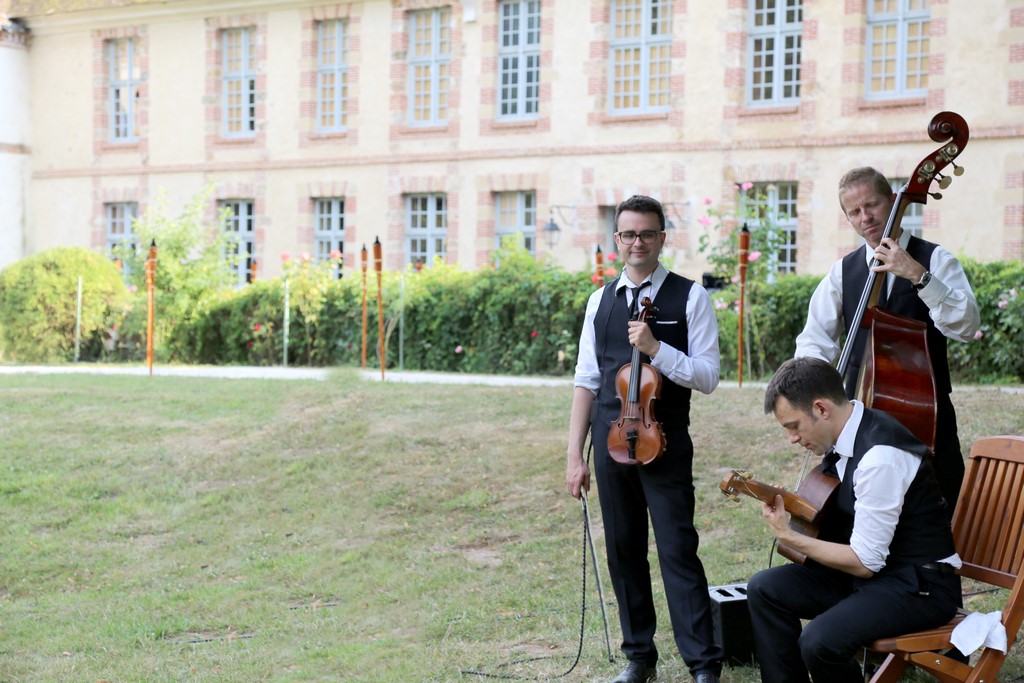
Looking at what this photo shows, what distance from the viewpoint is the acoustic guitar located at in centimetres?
432

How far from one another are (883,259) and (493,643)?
322 centimetres

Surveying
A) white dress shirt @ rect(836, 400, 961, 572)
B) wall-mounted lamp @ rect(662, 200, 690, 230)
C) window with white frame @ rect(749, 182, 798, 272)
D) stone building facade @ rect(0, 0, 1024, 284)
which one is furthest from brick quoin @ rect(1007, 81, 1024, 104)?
white dress shirt @ rect(836, 400, 961, 572)

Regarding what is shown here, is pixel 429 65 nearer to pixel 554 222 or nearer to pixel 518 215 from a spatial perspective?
pixel 518 215

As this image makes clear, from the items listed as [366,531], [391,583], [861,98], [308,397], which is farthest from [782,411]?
[861,98]

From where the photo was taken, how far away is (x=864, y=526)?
421 centimetres

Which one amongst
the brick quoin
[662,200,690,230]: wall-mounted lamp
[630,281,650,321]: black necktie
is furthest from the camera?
[662,200,690,230]: wall-mounted lamp

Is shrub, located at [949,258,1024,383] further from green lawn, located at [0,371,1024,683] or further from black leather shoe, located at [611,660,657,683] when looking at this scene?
black leather shoe, located at [611,660,657,683]

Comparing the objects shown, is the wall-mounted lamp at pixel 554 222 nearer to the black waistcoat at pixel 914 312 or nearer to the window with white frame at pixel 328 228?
the window with white frame at pixel 328 228

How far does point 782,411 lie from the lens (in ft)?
14.2

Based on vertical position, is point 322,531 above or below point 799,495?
below

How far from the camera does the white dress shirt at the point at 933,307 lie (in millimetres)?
4641

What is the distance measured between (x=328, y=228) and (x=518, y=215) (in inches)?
170

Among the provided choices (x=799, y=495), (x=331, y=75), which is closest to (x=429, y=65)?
(x=331, y=75)

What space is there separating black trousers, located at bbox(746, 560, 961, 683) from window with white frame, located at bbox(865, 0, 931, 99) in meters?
17.9
